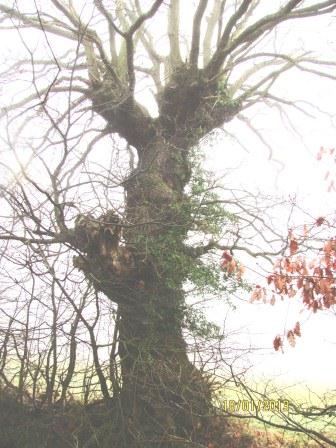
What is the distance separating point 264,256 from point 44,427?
153 inches

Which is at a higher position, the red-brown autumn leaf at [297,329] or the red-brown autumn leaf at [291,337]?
the red-brown autumn leaf at [297,329]

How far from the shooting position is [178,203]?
19.4 feet

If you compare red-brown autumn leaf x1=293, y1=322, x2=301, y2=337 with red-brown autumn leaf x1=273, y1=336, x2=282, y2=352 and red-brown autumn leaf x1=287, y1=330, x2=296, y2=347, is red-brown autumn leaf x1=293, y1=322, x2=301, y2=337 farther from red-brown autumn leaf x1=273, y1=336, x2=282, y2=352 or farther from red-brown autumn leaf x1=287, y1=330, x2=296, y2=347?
red-brown autumn leaf x1=273, y1=336, x2=282, y2=352

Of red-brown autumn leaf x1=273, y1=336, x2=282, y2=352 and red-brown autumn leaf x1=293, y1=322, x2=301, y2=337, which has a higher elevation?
red-brown autumn leaf x1=293, y1=322, x2=301, y2=337

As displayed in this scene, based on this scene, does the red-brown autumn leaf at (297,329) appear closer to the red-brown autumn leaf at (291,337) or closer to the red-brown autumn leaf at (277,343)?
the red-brown autumn leaf at (291,337)

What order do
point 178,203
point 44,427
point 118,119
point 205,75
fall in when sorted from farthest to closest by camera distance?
point 118,119 < point 205,75 < point 178,203 < point 44,427

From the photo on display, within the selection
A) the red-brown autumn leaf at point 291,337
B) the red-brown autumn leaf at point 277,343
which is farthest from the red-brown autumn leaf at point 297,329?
the red-brown autumn leaf at point 277,343

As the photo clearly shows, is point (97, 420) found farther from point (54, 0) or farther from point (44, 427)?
point (54, 0)

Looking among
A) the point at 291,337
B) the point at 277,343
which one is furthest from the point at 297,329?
the point at 277,343

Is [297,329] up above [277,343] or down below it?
above

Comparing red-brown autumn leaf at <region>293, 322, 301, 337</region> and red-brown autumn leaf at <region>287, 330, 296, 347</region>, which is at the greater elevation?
red-brown autumn leaf at <region>293, 322, 301, 337</region>

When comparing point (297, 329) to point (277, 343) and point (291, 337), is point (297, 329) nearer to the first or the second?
point (291, 337)

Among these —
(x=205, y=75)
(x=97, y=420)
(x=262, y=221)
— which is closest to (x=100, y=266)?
(x=97, y=420)

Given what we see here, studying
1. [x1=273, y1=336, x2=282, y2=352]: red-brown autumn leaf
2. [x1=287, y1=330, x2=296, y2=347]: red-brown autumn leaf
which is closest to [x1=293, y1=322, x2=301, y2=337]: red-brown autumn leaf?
[x1=287, y1=330, x2=296, y2=347]: red-brown autumn leaf
